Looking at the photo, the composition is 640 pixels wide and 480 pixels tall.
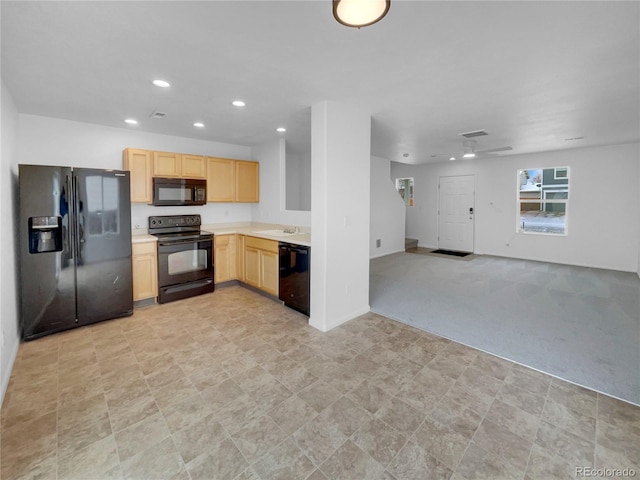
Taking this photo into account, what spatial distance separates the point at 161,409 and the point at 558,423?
269cm

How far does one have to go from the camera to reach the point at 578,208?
635 centimetres

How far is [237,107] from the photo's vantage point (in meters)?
3.38

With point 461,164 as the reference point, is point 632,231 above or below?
below

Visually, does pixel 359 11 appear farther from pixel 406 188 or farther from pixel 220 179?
pixel 406 188

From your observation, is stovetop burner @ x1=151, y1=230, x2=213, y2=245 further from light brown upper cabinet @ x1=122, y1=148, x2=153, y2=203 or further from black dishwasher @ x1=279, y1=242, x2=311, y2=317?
black dishwasher @ x1=279, y1=242, x2=311, y2=317

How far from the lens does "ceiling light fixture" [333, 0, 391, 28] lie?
112 cm

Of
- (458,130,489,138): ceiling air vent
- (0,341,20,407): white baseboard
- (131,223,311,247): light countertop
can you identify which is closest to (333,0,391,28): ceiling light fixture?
(131,223,311,247): light countertop

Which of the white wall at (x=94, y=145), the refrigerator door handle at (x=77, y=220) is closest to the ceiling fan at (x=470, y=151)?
the white wall at (x=94, y=145)

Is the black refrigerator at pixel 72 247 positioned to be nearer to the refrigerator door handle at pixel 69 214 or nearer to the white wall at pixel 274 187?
the refrigerator door handle at pixel 69 214

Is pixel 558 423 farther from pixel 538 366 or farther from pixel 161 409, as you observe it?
pixel 161 409

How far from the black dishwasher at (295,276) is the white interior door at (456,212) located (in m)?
5.95

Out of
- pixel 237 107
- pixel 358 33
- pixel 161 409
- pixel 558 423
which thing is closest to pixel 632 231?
pixel 558 423

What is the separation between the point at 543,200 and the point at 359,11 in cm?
749

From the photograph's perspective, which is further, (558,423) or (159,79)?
(159,79)
